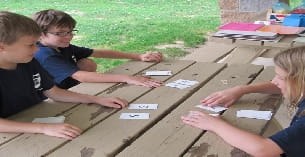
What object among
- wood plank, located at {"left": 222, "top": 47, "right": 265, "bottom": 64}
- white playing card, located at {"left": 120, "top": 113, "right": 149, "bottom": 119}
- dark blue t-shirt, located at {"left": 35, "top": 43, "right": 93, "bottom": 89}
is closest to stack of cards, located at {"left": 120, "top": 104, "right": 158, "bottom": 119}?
white playing card, located at {"left": 120, "top": 113, "right": 149, "bottom": 119}

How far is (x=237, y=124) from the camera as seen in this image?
2061 mm

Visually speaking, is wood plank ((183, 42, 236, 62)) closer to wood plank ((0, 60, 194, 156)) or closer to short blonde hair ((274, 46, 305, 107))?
wood plank ((0, 60, 194, 156))

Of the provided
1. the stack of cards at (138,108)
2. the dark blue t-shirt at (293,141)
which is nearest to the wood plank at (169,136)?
the stack of cards at (138,108)

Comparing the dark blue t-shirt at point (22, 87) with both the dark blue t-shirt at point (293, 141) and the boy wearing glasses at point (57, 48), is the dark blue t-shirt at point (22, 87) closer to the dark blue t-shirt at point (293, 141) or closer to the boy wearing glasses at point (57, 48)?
the boy wearing glasses at point (57, 48)

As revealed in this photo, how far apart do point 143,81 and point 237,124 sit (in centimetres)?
84

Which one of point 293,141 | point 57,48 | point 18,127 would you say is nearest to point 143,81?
point 57,48

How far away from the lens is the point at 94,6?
12688 mm

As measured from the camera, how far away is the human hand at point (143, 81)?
2.71 meters

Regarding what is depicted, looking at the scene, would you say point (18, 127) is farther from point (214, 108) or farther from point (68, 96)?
point (214, 108)

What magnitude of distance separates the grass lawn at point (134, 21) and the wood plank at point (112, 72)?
310 cm

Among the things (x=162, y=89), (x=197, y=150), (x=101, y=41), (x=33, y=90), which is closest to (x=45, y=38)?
(x=33, y=90)

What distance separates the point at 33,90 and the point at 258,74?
1436 millimetres

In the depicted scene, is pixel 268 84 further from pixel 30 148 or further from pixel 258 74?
pixel 30 148

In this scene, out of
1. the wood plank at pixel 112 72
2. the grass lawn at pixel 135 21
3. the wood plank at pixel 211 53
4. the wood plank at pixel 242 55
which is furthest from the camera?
the grass lawn at pixel 135 21
